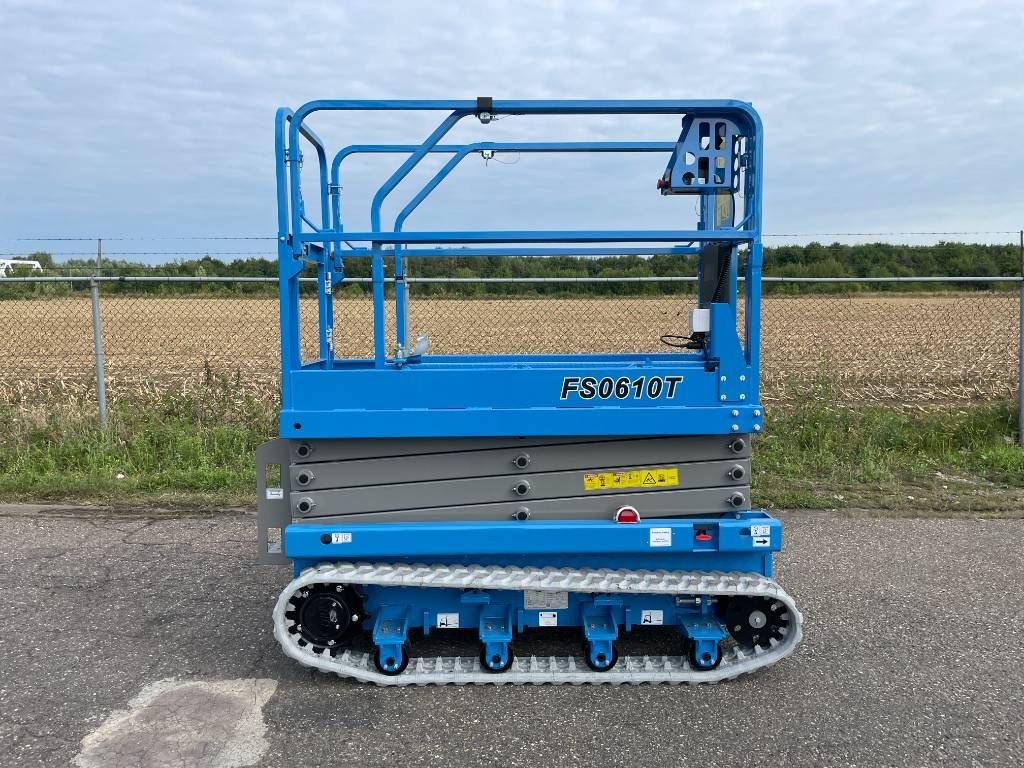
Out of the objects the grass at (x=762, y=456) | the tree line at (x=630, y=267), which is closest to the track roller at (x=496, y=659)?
the grass at (x=762, y=456)

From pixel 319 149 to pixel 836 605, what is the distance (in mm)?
3766

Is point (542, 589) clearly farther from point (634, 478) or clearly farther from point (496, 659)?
point (634, 478)

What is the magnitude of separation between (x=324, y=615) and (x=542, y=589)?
994 millimetres

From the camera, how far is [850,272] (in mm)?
9453

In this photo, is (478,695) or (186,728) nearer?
(186,728)

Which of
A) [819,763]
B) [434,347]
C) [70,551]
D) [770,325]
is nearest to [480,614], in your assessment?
[819,763]

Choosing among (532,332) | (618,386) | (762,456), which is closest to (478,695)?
(618,386)

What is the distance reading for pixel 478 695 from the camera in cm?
359

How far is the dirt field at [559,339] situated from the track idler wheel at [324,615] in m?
5.39

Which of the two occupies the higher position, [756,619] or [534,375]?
[534,375]

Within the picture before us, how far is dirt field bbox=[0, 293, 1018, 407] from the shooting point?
10172mm

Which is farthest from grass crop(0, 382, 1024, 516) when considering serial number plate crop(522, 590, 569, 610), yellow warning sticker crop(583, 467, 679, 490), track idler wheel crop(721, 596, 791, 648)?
serial number plate crop(522, 590, 569, 610)

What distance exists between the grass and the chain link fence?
0.63 m

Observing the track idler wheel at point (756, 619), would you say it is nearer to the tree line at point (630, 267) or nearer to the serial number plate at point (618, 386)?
the serial number plate at point (618, 386)
